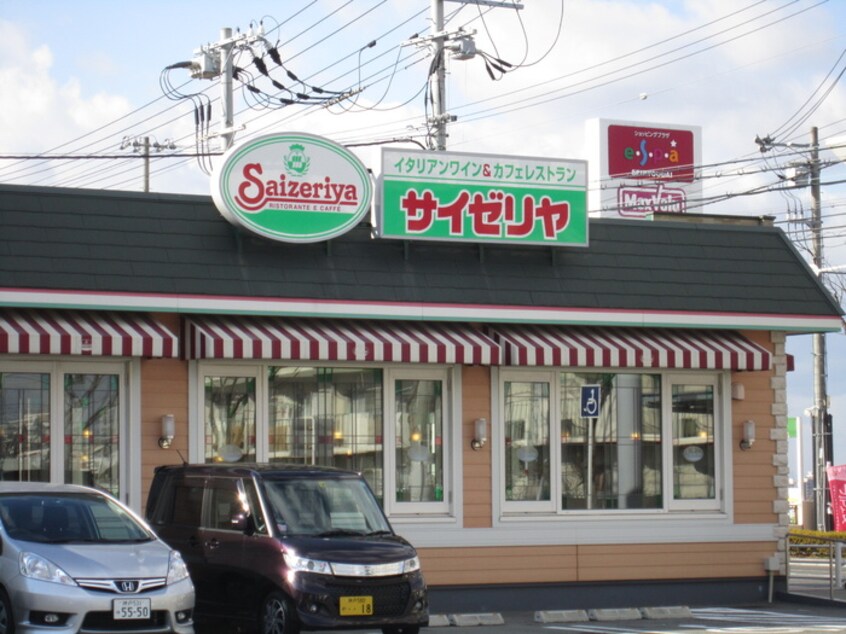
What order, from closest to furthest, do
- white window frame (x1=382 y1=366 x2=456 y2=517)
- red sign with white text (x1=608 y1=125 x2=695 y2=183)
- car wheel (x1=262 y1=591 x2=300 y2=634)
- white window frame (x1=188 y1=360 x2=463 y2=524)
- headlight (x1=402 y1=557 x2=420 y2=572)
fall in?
1. car wheel (x1=262 y1=591 x2=300 y2=634)
2. headlight (x1=402 y1=557 x2=420 y2=572)
3. white window frame (x1=188 y1=360 x2=463 y2=524)
4. white window frame (x1=382 y1=366 x2=456 y2=517)
5. red sign with white text (x1=608 y1=125 x2=695 y2=183)

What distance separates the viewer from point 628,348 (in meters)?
Result: 20.1

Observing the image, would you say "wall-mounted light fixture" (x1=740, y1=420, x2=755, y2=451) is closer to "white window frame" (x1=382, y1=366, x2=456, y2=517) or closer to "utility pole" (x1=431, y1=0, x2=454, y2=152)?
"white window frame" (x1=382, y1=366, x2=456, y2=517)

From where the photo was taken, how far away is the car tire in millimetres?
12828

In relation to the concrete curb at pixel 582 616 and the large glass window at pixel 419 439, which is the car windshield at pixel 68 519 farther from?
the large glass window at pixel 419 439

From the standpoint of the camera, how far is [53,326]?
56.6ft

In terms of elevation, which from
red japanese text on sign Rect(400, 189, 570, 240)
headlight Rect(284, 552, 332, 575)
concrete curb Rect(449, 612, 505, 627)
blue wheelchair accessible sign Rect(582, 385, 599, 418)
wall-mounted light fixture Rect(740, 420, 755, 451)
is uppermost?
red japanese text on sign Rect(400, 189, 570, 240)

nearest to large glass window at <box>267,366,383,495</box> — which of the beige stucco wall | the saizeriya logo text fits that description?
the beige stucco wall

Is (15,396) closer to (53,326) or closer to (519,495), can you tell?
(53,326)

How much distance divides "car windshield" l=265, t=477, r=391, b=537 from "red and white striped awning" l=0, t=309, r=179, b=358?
132 inches

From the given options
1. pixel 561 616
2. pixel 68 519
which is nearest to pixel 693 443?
pixel 561 616

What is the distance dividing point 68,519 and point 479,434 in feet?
23.2

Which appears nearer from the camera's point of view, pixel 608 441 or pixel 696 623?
pixel 696 623

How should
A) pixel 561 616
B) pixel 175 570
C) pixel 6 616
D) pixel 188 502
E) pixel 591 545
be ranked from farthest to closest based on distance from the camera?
pixel 591 545 → pixel 561 616 → pixel 188 502 → pixel 175 570 → pixel 6 616

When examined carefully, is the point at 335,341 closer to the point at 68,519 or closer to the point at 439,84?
the point at 68,519
